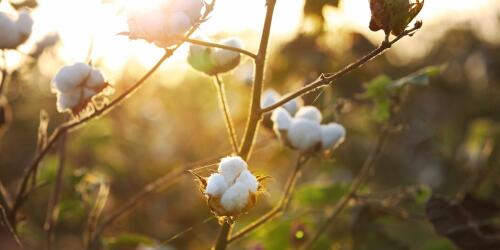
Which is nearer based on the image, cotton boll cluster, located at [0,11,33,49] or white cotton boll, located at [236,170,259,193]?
white cotton boll, located at [236,170,259,193]

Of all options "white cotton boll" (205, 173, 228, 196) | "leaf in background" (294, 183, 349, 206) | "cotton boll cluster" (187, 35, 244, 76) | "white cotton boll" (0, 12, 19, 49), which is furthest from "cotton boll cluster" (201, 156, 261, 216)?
"leaf in background" (294, 183, 349, 206)

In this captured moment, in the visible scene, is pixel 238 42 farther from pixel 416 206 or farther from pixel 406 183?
pixel 406 183

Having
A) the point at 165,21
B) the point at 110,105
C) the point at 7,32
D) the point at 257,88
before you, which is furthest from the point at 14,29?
the point at 257,88

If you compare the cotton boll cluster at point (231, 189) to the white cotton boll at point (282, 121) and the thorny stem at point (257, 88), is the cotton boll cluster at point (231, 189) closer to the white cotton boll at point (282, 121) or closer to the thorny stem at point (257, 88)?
the thorny stem at point (257, 88)

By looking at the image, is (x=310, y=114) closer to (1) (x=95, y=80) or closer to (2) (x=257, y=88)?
(2) (x=257, y=88)

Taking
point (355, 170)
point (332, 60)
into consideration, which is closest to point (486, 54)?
point (355, 170)

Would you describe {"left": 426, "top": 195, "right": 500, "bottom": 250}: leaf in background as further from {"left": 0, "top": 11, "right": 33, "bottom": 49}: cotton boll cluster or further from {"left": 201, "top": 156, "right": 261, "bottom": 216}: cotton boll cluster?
{"left": 0, "top": 11, "right": 33, "bottom": 49}: cotton boll cluster
